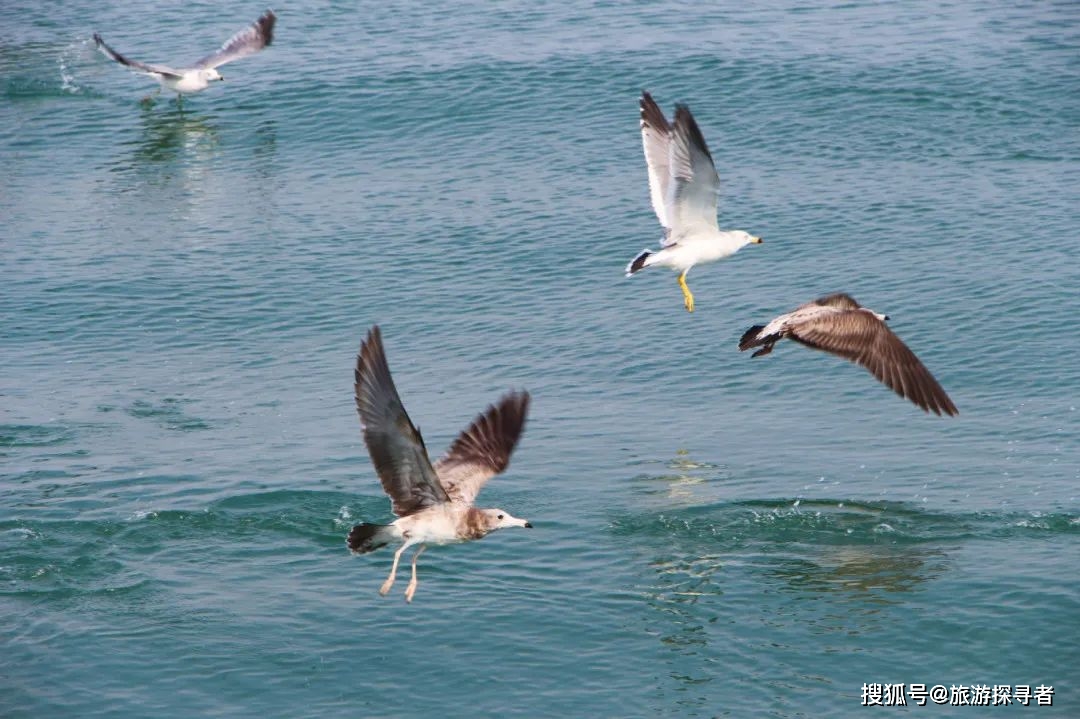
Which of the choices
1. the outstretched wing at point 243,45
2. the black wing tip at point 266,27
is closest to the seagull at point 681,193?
the black wing tip at point 266,27

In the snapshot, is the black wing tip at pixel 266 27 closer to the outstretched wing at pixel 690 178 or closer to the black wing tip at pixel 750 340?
the outstretched wing at pixel 690 178

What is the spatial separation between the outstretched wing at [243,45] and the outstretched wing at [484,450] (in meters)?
30.3

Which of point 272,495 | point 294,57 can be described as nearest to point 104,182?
point 294,57

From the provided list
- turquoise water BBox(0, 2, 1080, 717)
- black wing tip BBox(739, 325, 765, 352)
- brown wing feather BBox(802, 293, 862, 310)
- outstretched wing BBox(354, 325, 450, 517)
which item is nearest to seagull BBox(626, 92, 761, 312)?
brown wing feather BBox(802, 293, 862, 310)

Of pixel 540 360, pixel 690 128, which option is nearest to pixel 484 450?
pixel 690 128

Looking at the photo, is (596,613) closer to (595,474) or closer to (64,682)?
(595,474)

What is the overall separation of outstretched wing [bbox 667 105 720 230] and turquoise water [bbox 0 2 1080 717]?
422 cm

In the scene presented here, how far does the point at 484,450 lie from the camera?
1602cm

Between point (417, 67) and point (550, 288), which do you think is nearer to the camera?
point (550, 288)

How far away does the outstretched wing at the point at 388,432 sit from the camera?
13781 millimetres

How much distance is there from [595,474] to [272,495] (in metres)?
4.98

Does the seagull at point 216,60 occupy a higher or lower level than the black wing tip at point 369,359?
lower

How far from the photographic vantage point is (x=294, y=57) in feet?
158

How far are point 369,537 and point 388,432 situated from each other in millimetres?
1364
